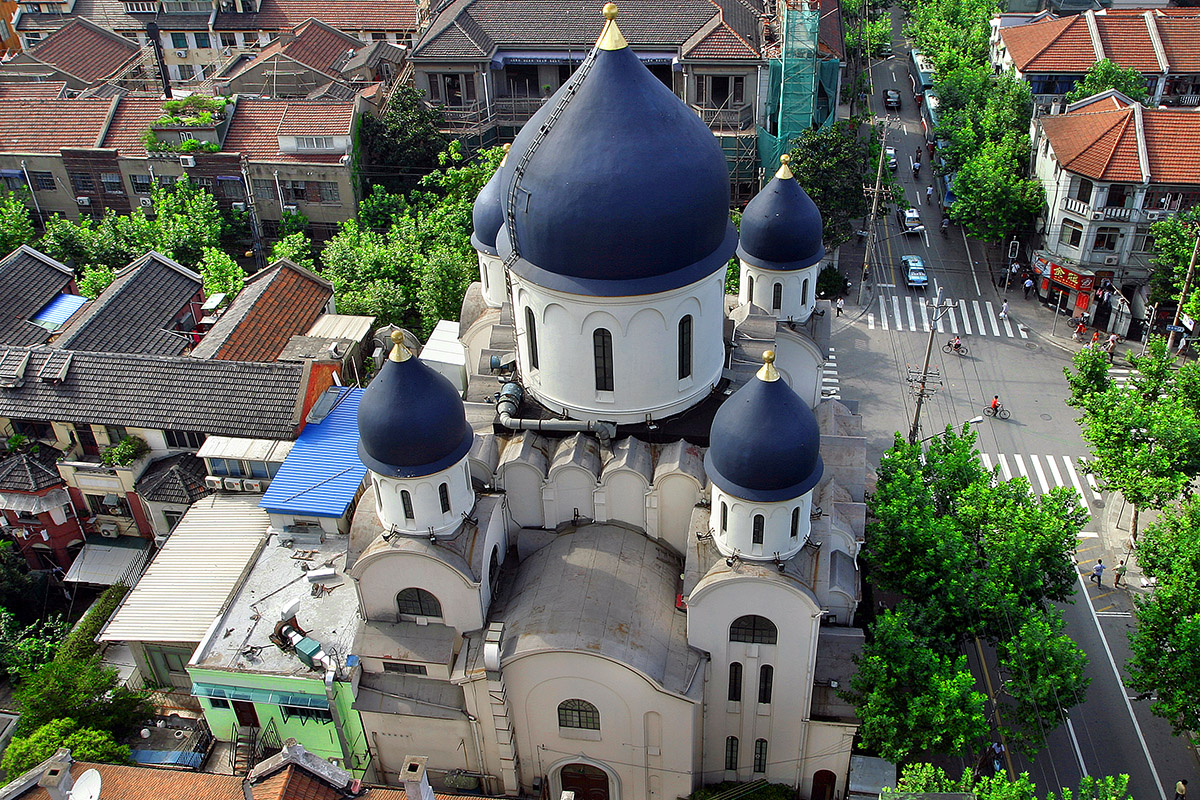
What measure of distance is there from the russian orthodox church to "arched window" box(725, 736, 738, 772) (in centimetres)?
8

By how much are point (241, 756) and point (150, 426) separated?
55.3 feet

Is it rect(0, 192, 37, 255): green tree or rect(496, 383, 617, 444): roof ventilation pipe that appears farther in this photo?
rect(0, 192, 37, 255): green tree

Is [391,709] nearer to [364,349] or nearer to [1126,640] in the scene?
[364,349]

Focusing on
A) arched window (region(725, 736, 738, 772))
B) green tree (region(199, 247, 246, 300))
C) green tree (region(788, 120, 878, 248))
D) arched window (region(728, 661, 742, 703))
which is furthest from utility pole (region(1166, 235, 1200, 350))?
green tree (region(199, 247, 246, 300))

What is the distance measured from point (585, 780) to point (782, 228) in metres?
23.9

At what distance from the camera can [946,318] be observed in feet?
231

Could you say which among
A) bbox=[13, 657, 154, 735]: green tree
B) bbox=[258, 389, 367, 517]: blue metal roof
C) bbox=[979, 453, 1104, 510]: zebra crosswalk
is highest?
bbox=[258, 389, 367, 517]: blue metal roof

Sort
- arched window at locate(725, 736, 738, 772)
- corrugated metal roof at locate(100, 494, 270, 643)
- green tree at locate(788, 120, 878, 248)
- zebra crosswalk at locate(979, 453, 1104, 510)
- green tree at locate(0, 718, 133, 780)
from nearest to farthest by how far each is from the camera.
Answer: green tree at locate(0, 718, 133, 780) < arched window at locate(725, 736, 738, 772) < corrugated metal roof at locate(100, 494, 270, 643) < zebra crosswalk at locate(979, 453, 1104, 510) < green tree at locate(788, 120, 878, 248)

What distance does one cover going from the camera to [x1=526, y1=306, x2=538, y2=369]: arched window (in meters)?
36.7

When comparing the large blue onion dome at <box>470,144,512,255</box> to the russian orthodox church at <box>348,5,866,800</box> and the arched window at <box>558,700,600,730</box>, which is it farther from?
the arched window at <box>558,700,600,730</box>

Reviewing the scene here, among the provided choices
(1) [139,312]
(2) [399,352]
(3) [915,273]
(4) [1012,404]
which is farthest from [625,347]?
(3) [915,273]

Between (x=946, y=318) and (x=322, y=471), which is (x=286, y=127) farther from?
(x=946, y=318)

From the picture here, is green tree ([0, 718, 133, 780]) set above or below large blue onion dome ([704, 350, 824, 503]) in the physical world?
below

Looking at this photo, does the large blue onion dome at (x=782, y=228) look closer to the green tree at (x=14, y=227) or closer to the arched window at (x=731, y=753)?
the arched window at (x=731, y=753)
